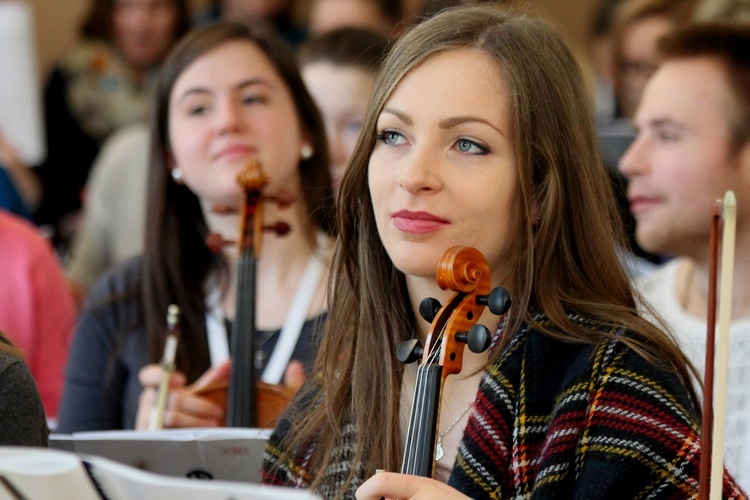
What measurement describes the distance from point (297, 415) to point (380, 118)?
45cm

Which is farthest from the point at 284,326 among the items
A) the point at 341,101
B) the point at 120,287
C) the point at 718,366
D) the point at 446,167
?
the point at 718,366

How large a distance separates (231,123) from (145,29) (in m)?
1.97

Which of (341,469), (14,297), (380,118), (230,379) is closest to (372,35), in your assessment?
(14,297)

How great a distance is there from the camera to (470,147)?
160 centimetres

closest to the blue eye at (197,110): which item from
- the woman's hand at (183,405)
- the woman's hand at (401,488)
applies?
the woman's hand at (183,405)

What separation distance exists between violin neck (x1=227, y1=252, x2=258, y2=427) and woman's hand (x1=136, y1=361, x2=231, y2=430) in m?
0.06

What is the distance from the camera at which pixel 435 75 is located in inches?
64.6

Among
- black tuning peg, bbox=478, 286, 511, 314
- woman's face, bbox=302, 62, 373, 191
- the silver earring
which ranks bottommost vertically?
black tuning peg, bbox=478, 286, 511, 314

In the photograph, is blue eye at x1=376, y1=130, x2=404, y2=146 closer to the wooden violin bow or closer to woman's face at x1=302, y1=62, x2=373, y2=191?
the wooden violin bow

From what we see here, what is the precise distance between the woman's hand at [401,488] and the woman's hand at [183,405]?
82cm

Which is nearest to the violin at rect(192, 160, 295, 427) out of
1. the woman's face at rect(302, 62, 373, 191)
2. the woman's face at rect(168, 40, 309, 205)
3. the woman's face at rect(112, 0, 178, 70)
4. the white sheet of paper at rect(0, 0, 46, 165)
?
the woman's face at rect(168, 40, 309, 205)

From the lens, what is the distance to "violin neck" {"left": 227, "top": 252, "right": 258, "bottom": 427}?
2098 millimetres

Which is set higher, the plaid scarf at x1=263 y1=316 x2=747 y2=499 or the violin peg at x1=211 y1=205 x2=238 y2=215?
the violin peg at x1=211 y1=205 x2=238 y2=215

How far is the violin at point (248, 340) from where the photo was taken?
82.7 inches
